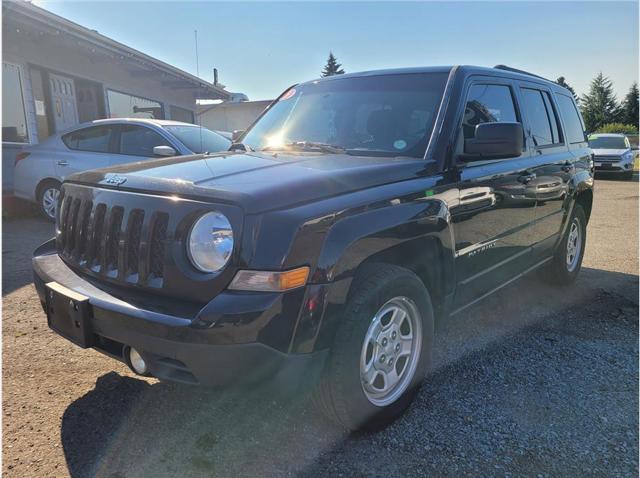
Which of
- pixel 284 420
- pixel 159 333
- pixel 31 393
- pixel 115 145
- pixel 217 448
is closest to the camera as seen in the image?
pixel 159 333

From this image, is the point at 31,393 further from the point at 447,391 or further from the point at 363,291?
the point at 447,391

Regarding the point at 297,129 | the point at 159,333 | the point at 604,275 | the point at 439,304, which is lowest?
the point at 604,275

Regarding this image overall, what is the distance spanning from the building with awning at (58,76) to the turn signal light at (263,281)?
27.4 ft

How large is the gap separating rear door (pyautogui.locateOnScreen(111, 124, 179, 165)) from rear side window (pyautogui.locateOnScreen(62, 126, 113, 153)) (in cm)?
22

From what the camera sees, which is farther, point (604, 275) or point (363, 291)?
point (604, 275)

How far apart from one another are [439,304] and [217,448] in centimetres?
144

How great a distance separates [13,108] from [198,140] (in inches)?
196

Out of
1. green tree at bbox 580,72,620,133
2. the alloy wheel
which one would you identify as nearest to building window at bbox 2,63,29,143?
the alloy wheel

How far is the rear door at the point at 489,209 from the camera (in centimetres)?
300

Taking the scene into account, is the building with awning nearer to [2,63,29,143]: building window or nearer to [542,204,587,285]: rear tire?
[2,63,29,143]: building window

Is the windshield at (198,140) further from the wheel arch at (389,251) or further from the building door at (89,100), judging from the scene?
the building door at (89,100)

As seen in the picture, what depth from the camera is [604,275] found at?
217 inches

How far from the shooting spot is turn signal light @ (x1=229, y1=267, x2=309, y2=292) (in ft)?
6.37

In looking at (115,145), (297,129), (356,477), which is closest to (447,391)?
(356,477)
